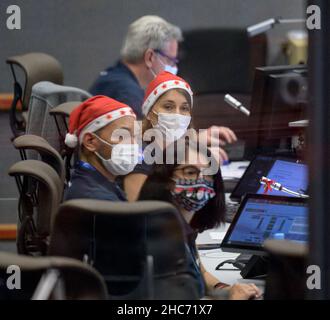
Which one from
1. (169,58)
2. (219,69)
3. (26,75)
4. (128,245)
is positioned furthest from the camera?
(219,69)

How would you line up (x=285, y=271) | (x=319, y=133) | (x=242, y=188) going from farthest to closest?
(x=242, y=188), (x=285, y=271), (x=319, y=133)

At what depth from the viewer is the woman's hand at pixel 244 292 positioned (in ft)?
7.69

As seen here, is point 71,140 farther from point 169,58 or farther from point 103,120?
point 169,58

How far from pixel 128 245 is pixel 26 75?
731mm

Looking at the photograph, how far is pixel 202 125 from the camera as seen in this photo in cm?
312

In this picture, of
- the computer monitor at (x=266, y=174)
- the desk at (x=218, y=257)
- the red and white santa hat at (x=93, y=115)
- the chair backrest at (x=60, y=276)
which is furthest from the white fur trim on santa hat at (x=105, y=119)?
the chair backrest at (x=60, y=276)

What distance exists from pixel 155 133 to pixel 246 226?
373 millimetres

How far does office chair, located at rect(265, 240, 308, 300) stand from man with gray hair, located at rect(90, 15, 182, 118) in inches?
32.1

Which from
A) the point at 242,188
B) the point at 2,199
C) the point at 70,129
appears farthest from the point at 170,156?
the point at 242,188

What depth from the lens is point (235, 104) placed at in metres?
3.66

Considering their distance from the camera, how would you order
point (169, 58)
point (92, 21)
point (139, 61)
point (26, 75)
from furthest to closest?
point (169, 58), point (139, 61), point (26, 75), point (92, 21)

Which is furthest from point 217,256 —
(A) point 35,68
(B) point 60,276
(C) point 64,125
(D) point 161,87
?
(B) point 60,276

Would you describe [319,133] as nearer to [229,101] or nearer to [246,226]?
[246,226]

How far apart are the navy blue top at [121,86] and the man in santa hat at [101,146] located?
60mm
